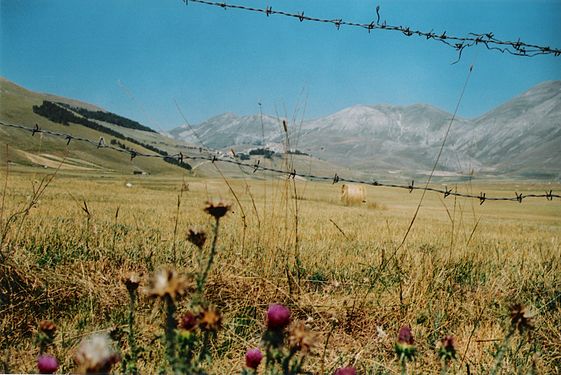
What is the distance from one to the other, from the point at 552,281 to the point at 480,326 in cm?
155

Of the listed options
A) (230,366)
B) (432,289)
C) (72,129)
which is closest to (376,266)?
(432,289)

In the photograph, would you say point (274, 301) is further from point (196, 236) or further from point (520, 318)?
point (520, 318)

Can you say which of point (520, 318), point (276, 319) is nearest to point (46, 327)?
point (276, 319)

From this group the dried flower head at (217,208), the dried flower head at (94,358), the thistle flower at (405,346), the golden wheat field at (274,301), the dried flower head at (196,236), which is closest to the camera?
the dried flower head at (94,358)

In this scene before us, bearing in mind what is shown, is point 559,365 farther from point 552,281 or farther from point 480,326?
point 552,281

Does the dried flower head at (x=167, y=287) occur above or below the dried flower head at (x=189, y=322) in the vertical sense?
above

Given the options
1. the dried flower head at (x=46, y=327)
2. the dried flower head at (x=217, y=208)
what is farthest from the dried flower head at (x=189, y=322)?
the dried flower head at (x=46, y=327)

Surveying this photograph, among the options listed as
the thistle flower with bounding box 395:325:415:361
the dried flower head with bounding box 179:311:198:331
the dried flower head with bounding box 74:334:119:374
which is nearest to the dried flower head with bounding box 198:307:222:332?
the dried flower head with bounding box 179:311:198:331

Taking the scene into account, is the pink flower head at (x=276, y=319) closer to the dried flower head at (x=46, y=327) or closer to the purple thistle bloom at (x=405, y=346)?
the purple thistle bloom at (x=405, y=346)

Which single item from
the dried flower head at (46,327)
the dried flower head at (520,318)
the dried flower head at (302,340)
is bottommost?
the dried flower head at (46,327)

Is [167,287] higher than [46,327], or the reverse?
[167,287]

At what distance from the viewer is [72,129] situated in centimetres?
16188

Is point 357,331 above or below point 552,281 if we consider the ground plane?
below

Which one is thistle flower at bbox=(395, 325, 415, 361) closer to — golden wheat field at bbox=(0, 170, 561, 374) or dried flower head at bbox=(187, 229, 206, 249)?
golden wheat field at bbox=(0, 170, 561, 374)
